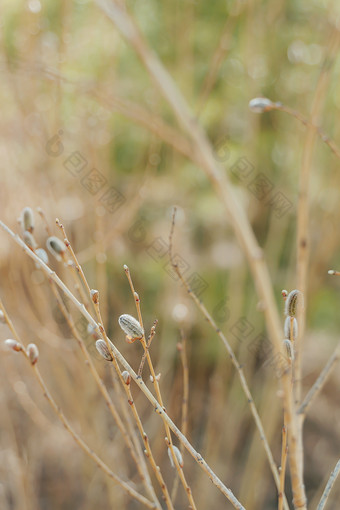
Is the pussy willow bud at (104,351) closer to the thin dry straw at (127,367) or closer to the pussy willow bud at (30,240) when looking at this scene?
the thin dry straw at (127,367)

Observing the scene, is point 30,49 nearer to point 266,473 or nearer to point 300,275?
point 300,275

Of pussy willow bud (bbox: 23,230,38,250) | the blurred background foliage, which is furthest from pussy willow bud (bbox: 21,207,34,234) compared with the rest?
the blurred background foliage

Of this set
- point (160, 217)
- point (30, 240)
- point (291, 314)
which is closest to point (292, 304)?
point (291, 314)

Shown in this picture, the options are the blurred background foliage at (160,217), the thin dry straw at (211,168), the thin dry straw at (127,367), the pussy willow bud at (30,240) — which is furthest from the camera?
the blurred background foliage at (160,217)

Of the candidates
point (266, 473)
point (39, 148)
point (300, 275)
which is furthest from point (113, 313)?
point (300, 275)

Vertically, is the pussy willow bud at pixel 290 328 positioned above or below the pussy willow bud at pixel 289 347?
above

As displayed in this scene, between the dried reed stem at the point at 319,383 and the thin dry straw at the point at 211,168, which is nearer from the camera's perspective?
the dried reed stem at the point at 319,383

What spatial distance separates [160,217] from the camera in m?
2.20

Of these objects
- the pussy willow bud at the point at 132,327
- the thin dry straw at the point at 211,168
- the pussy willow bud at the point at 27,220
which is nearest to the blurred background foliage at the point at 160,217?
the thin dry straw at the point at 211,168

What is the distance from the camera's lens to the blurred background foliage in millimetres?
1120

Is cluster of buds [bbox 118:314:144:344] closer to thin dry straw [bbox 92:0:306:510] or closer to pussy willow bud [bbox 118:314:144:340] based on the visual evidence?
pussy willow bud [bbox 118:314:144:340]

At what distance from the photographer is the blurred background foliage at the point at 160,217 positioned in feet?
3.67

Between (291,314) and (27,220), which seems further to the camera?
(27,220)

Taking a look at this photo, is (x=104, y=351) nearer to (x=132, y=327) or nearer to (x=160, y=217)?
(x=132, y=327)
